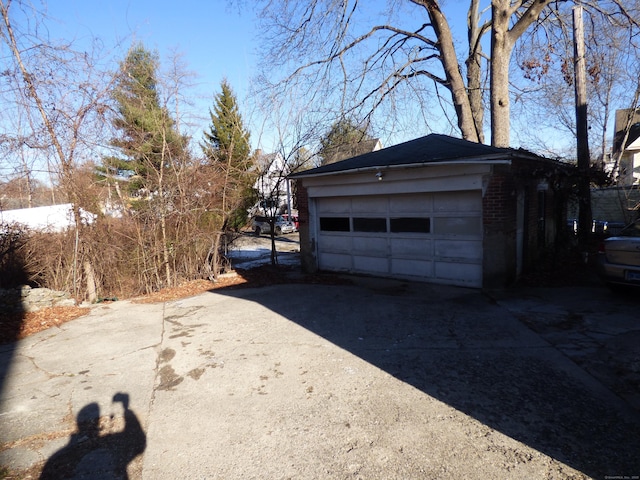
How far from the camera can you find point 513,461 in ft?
8.75

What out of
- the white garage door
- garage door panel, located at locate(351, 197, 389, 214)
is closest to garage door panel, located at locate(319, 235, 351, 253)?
the white garage door

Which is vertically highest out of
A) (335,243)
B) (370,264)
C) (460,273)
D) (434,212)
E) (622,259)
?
(434,212)

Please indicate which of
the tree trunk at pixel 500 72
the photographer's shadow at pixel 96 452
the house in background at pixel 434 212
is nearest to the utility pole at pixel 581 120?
the house in background at pixel 434 212

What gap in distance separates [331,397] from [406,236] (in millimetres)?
5728

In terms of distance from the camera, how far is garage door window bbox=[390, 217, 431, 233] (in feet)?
27.9

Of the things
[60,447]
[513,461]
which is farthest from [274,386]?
[513,461]

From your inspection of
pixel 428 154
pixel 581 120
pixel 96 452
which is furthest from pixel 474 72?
pixel 96 452

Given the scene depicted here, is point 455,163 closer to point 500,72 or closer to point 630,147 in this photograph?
point 500,72

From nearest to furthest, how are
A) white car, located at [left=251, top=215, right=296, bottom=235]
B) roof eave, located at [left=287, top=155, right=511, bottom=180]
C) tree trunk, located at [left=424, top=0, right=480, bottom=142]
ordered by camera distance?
1. roof eave, located at [left=287, top=155, right=511, bottom=180]
2. tree trunk, located at [left=424, top=0, right=480, bottom=142]
3. white car, located at [left=251, top=215, right=296, bottom=235]

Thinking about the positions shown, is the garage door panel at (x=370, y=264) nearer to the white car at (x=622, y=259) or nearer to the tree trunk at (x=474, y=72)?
the white car at (x=622, y=259)

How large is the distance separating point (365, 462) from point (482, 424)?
109 cm

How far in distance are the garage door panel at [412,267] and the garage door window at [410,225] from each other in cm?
70

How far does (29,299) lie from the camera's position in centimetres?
752

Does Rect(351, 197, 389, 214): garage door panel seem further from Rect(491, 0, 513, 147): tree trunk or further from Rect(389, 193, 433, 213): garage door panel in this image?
Rect(491, 0, 513, 147): tree trunk
